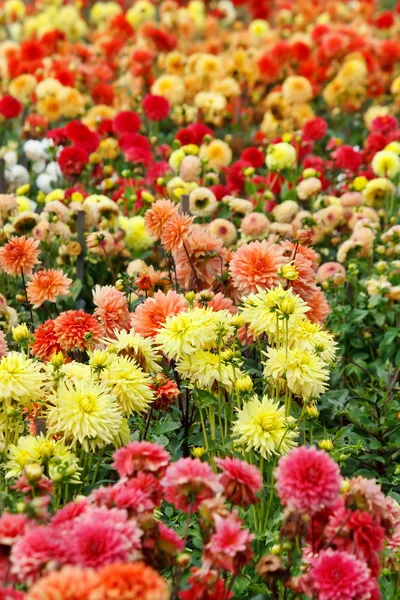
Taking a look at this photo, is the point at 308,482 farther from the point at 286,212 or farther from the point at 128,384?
the point at 286,212

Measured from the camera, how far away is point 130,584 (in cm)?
151

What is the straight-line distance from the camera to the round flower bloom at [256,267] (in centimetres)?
281

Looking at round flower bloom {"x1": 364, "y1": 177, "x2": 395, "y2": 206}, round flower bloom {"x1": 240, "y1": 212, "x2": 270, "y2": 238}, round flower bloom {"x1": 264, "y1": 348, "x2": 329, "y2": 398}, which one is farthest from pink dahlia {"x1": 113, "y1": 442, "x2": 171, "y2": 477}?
round flower bloom {"x1": 364, "y1": 177, "x2": 395, "y2": 206}

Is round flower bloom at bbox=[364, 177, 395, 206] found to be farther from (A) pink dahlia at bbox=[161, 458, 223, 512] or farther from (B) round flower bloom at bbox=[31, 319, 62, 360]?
(A) pink dahlia at bbox=[161, 458, 223, 512]

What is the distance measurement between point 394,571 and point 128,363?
2.69 ft

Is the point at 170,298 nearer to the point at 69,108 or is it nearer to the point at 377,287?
the point at 377,287

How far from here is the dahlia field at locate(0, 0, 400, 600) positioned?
1.83 meters

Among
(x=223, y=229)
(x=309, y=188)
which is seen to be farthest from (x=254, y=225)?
(x=309, y=188)

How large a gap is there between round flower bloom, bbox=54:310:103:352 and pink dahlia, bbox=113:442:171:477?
720 millimetres

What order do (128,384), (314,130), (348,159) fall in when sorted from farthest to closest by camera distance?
(314,130) → (348,159) → (128,384)

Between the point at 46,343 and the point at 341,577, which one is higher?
the point at 46,343

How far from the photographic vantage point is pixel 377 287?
370 cm

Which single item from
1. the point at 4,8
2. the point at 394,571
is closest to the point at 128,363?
the point at 394,571

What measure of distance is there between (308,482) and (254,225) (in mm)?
2197
